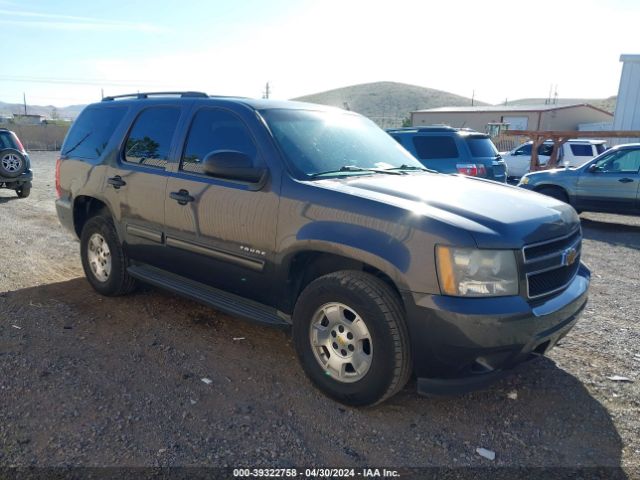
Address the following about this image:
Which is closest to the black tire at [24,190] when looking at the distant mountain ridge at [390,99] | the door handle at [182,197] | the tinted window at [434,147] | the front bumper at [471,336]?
the tinted window at [434,147]

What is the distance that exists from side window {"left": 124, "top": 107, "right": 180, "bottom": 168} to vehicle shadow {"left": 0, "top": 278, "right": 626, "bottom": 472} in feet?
4.96

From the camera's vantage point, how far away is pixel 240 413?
122 inches

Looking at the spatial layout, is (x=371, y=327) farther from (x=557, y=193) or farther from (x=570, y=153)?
(x=570, y=153)

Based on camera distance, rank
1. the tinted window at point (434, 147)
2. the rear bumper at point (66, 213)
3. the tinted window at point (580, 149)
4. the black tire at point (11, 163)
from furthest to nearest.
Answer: the tinted window at point (580, 149), the black tire at point (11, 163), the tinted window at point (434, 147), the rear bumper at point (66, 213)

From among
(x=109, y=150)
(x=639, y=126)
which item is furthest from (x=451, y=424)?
(x=639, y=126)

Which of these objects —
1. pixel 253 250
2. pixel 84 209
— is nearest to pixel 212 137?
pixel 253 250

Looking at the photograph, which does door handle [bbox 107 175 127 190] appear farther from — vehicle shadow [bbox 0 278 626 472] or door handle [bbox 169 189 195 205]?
vehicle shadow [bbox 0 278 626 472]

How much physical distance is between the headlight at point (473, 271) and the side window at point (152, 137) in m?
Result: 2.60

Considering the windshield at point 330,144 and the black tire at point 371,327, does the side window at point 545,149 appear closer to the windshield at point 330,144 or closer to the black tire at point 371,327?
the windshield at point 330,144

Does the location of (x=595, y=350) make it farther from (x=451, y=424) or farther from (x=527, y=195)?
(x=451, y=424)

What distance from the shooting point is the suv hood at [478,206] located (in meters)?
2.79

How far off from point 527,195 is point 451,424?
167 cm

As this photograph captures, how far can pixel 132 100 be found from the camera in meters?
4.90

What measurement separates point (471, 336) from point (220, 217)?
1.97 meters
